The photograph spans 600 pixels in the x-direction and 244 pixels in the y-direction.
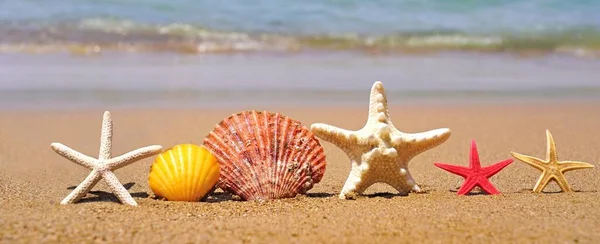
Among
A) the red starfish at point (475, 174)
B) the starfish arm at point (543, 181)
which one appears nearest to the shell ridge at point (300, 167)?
the red starfish at point (475, 174)

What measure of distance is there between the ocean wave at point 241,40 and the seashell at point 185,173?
974cm

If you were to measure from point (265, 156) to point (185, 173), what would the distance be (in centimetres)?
50

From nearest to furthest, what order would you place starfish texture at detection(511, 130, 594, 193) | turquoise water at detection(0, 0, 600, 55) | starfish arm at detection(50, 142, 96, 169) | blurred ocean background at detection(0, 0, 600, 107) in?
starfish arm at detection(50, 142, 96, 169) < starfish texture at detection(511, 130, 594, 193) < blurred ocean background at detection(0, 0, 600, 107) < turquoise water at detection(0, 0, 600, 55)

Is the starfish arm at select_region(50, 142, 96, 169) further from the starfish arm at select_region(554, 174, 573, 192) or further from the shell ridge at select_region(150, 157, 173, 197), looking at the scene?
the starfish arm at select_region(554, 174, 573, 192)

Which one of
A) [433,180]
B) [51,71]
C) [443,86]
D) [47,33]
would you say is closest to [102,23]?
[47,33]

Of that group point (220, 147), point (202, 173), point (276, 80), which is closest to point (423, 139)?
point (220, 147)

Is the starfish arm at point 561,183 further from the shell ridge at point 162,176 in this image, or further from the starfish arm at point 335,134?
the shell ridge at point 162,176

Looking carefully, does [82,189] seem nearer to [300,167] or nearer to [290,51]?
[300,167]

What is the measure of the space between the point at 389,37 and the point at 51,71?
7.51 m

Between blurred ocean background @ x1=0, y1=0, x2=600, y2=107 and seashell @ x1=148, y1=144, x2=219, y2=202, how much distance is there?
494 centimetres

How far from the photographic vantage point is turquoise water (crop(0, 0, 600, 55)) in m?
14.5

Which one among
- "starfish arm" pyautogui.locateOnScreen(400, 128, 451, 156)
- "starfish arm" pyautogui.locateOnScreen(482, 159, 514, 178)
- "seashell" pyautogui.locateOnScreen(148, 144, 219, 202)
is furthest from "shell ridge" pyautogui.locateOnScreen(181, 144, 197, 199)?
"starfish arm" pyautogui.locateOnScreen(482, 159, 514, 178)

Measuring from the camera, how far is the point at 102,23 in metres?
15.5

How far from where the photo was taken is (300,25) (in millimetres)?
16328
